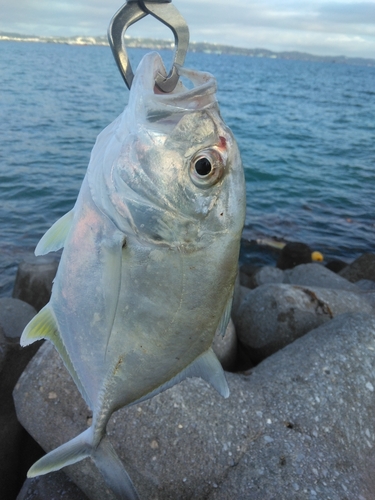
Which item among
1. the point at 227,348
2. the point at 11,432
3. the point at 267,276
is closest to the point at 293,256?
the point at 267,276

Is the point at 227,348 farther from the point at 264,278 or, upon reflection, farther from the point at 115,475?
the point at 264,278

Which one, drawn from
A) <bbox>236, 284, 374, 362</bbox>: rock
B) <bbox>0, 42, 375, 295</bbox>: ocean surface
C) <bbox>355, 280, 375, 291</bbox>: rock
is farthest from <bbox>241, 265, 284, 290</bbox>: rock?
<bbox>236, 284, 374, 362</bbox>: rock

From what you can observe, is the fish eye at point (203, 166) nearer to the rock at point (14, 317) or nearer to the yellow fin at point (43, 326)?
the yellow fin at point (43, 326)

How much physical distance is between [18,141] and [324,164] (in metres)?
14.5

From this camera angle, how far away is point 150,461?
3.33 metres

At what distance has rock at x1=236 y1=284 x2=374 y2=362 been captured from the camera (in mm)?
5387

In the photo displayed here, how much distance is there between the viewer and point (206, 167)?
1.78 meters

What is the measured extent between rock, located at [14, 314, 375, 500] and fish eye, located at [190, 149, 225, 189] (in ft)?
7.76

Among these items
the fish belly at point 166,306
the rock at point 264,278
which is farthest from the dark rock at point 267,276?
the fish belly at point 166,306

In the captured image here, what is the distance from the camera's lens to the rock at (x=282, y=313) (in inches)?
212

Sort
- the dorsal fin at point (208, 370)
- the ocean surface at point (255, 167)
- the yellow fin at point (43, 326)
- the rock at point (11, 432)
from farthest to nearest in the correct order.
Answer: the ocean surface at point (255, 167) < the rock at point (11, 432) < the yellow fin at point (43, 326) < the dorsal fin at point (208, 370)

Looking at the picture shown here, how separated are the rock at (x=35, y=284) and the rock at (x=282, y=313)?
10.3 ft

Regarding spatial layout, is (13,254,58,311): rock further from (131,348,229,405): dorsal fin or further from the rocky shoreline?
(131,348,229,405): dorsal fin

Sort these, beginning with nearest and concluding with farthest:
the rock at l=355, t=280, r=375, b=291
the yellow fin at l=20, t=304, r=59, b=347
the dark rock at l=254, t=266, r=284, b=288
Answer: the yellow fin at l=20, t=304, r=59, b=347
the rock at l=355, t=280, r=375, b=291
the dark rock at l=254, t=266, r=284, b=288
